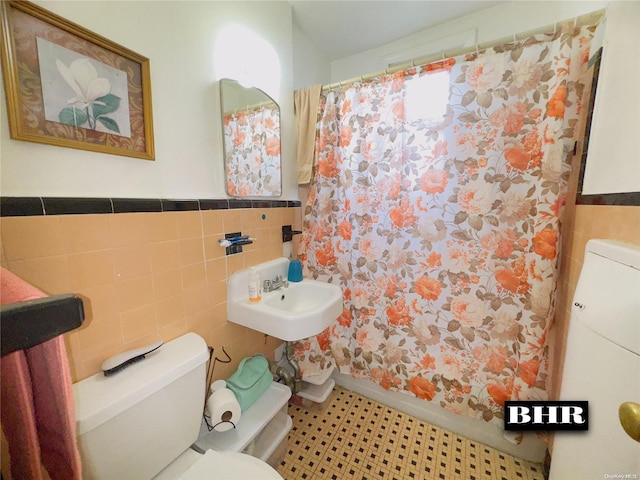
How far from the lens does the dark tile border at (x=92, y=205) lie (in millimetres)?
617

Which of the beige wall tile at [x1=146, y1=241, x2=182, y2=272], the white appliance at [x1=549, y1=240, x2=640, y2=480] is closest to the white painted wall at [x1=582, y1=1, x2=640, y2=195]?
the white appliance at [x1=549, y1=240, x2=640, y2=480]

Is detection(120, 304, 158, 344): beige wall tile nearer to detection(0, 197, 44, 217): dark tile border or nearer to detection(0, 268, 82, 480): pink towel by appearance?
detection(0, 197, 44, 217): dark tile border

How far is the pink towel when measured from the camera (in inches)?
12.2

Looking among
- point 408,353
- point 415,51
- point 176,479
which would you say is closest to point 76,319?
point 176,479

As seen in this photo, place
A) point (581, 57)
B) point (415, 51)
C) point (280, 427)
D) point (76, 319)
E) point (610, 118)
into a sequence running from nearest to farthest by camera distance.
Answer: point (76, 319) < point (610, 118) < point (581, 57) < point (280, 427) < point (415, 51)

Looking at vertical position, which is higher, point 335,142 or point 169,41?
point 169,41

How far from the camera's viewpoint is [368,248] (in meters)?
1.44

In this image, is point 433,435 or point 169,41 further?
point 433,435

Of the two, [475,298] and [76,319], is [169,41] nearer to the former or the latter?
[76,319]

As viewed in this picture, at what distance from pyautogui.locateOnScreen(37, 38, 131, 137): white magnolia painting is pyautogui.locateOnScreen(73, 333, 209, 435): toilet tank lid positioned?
78 cm

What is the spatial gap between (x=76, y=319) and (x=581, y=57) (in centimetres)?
173

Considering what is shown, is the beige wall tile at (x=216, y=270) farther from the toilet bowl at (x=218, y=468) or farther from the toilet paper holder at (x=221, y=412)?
the toilet bowl at (x=218, y=468)

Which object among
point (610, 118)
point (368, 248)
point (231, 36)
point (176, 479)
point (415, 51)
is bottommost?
point (176, 479)

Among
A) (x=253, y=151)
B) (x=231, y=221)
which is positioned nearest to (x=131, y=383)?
(x=231, y=221)
